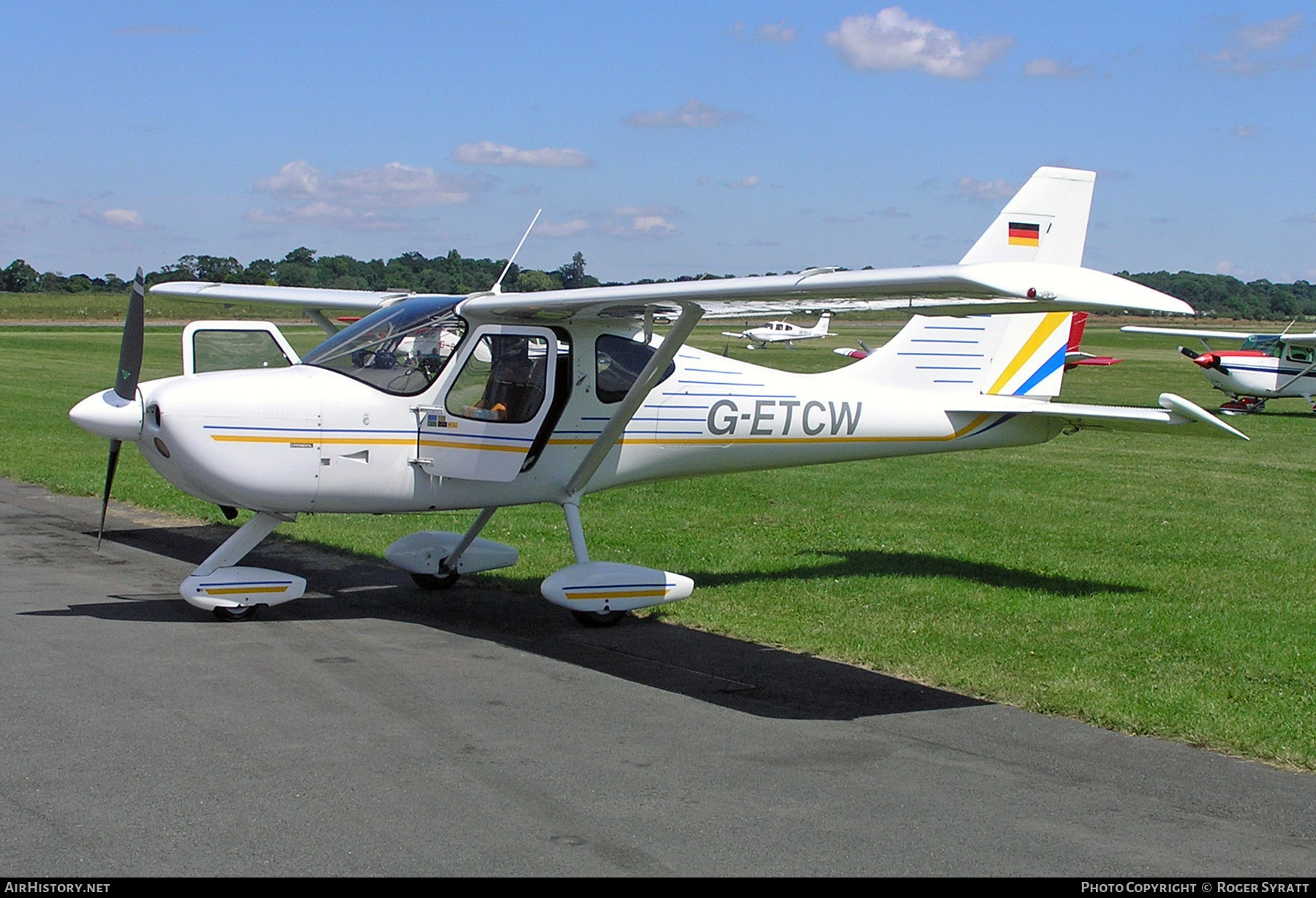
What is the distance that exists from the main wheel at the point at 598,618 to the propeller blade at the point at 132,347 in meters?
3.29

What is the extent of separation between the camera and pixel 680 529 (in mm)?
12539

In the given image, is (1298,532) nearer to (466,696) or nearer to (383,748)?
(466,696)

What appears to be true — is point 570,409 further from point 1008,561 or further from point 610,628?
point 1008,561

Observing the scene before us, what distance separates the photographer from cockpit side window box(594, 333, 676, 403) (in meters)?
9.04

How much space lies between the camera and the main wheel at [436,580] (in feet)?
32.1

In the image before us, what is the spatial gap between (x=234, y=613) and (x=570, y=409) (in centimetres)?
265

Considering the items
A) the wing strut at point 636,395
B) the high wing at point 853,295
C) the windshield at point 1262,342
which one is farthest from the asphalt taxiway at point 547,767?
the windshield at point 1262,342

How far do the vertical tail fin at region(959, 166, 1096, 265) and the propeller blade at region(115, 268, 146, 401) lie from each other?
242 inches

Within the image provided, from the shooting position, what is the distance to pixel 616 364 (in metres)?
9.10

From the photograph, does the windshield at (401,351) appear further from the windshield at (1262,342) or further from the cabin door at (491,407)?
the windshield at (1262,342)

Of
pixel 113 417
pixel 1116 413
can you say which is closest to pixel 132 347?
pixel 113 417

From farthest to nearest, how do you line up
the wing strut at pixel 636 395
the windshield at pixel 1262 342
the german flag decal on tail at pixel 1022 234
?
the windshield at pixel 1262 342
the german flag decal on tail at pixel 1022 234
the wing strut at pixel 636 395

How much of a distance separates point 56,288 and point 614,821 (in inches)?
5600

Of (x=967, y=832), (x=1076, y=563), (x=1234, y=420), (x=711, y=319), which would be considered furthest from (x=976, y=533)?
(x=1234, y=420)
